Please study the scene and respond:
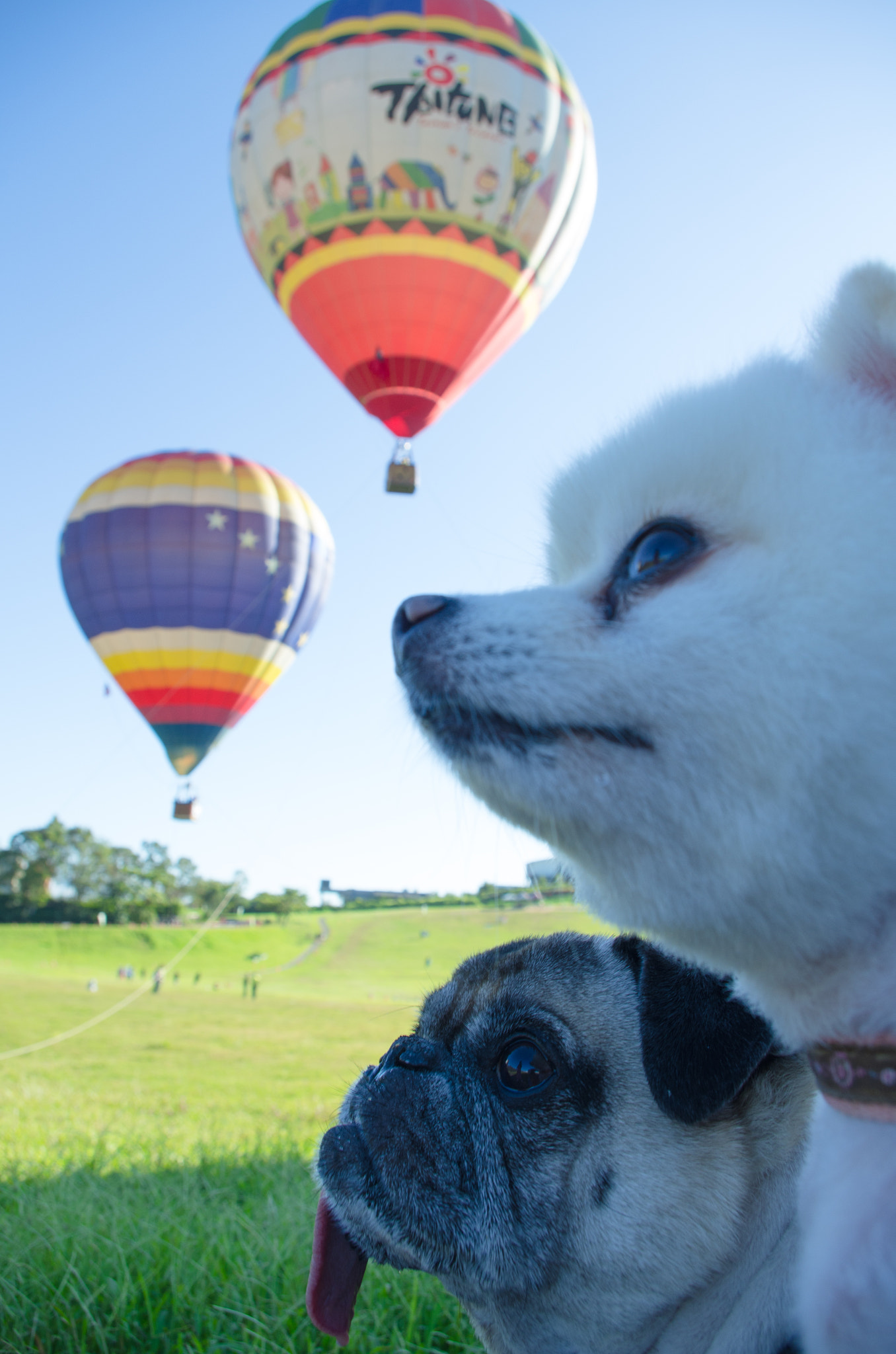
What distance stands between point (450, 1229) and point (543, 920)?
5.37 metres

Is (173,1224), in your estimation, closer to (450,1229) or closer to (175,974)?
(450,1229)

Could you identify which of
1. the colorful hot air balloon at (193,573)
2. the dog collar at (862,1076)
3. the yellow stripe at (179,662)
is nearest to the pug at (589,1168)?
the dog collar at (862,1076)

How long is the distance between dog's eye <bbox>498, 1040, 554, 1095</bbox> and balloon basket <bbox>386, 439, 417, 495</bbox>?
57.4 ft

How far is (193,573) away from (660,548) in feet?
62.5

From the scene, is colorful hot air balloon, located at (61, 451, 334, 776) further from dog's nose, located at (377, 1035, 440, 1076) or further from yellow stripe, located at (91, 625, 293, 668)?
dog's nose, located at (377, 1035, 440, 1076)

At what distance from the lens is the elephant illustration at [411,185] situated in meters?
14.7

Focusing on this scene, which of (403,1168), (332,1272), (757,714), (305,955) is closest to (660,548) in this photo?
(757,714)

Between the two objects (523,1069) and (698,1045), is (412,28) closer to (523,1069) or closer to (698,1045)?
(523,1069)

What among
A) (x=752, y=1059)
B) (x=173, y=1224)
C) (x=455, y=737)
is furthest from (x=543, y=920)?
(x=455, y=737)

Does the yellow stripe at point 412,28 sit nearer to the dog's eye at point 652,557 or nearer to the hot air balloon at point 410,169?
the hot air balloon at point 410,169

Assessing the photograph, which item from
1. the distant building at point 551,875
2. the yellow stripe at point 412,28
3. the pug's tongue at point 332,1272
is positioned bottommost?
the pug's tongue at point 332,1272

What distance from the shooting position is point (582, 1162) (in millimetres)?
2002

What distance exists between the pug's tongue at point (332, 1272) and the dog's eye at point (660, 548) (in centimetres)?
181

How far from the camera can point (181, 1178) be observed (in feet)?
17.4
